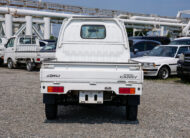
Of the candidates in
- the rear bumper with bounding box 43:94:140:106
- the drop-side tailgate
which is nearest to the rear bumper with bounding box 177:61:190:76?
the rear bumper with bounding box 43:94:140:106

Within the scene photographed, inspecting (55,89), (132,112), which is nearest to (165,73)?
(132,112)

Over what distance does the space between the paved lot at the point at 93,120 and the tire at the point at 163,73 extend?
14.4 feet

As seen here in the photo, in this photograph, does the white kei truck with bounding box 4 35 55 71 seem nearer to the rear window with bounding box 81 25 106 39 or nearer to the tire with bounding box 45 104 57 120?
the rear window with bounding box 81 25 106 39

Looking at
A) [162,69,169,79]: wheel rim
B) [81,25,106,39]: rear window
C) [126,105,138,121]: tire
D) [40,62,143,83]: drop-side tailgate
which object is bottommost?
[162,69,169,79]: wheel rim

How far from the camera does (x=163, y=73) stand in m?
12.9

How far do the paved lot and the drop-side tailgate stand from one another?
86cm

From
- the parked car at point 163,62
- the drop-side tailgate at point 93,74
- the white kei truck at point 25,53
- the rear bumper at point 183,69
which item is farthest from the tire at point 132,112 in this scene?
the white kei truck at point 25,53

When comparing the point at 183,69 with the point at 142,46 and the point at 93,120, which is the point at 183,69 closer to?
the point at 142,46

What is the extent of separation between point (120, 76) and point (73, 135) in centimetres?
132

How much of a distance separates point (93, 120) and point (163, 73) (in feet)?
25.8

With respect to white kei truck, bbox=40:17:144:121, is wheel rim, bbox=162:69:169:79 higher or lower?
lower

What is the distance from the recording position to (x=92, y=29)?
6.84 meters

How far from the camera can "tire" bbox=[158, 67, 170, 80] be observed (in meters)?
12.8

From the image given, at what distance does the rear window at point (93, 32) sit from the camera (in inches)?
269
